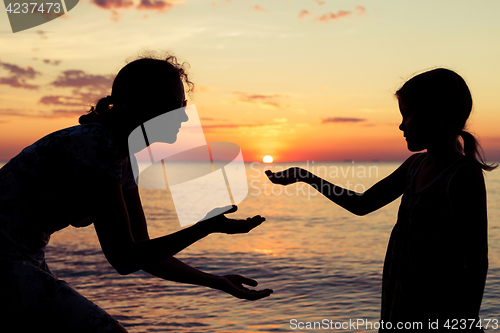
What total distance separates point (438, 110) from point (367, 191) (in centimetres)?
72

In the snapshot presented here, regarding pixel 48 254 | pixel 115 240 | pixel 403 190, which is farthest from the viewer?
pixel 48 254

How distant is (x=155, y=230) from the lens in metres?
20.7

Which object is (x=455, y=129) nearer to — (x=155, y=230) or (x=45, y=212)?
(x=45, y=212)

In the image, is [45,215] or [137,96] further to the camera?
[137,96]

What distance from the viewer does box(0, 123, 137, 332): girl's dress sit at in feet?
6.16

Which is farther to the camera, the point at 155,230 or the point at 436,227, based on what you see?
the point at 155,230

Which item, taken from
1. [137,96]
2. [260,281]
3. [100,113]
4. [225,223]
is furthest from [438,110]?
[260,281]

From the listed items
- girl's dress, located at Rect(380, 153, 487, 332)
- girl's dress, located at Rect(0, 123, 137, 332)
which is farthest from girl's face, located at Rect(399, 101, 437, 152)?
girl's dress, located at Rect(0, 123, 137, 332)

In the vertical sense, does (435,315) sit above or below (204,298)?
above

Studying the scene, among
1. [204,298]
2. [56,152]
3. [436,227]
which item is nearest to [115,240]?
[56,152]

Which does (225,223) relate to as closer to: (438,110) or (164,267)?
(164,267)

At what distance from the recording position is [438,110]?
2.48 meters

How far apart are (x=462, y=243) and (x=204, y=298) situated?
7.68 meters

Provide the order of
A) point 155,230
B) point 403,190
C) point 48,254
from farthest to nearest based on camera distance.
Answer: point 155,230
point 48,254
point 403,190
